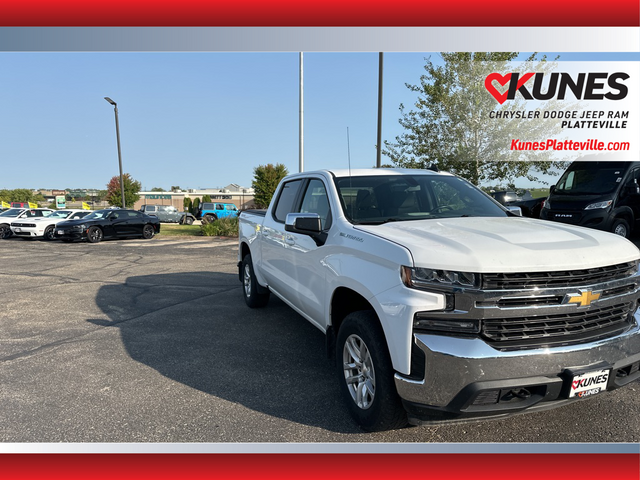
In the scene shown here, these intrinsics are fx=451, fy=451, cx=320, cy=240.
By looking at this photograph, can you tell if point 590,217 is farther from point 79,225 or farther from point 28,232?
point 28,232

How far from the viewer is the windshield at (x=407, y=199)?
3830 millimetres

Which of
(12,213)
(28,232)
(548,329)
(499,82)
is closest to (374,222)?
(548,329)

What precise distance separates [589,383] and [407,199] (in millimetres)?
2031

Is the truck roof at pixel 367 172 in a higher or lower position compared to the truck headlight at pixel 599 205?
higher

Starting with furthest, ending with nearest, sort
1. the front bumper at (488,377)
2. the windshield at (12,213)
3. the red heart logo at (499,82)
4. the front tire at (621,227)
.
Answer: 1. the windshield at (12,213)
2. the red heart logo at (499,82)
3. the front tire at (621,227)
4. the front bumper at (488,377)

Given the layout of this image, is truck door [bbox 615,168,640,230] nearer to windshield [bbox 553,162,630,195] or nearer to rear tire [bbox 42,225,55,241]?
windshield [bbox 553,162,630,195]

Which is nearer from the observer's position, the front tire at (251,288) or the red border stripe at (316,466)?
the red border stripe at (316,466)

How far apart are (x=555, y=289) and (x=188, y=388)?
9.65 feet

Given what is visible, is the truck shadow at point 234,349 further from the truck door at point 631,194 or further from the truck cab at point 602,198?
the truck door at point 631,194

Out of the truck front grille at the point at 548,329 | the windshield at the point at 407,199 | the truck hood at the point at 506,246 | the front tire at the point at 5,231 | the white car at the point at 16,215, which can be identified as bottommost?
the front tire at the point at 5,231

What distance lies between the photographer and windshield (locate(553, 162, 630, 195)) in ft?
37.0

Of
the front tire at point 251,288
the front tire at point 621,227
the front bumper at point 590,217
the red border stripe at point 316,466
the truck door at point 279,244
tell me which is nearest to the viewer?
the red border stripe at point 316,466

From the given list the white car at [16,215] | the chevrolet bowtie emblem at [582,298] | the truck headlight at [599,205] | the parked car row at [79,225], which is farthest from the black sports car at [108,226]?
the chevrolet bowtie emblem at [582,298]

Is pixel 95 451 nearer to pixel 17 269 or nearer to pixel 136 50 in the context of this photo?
pixel 136 50
